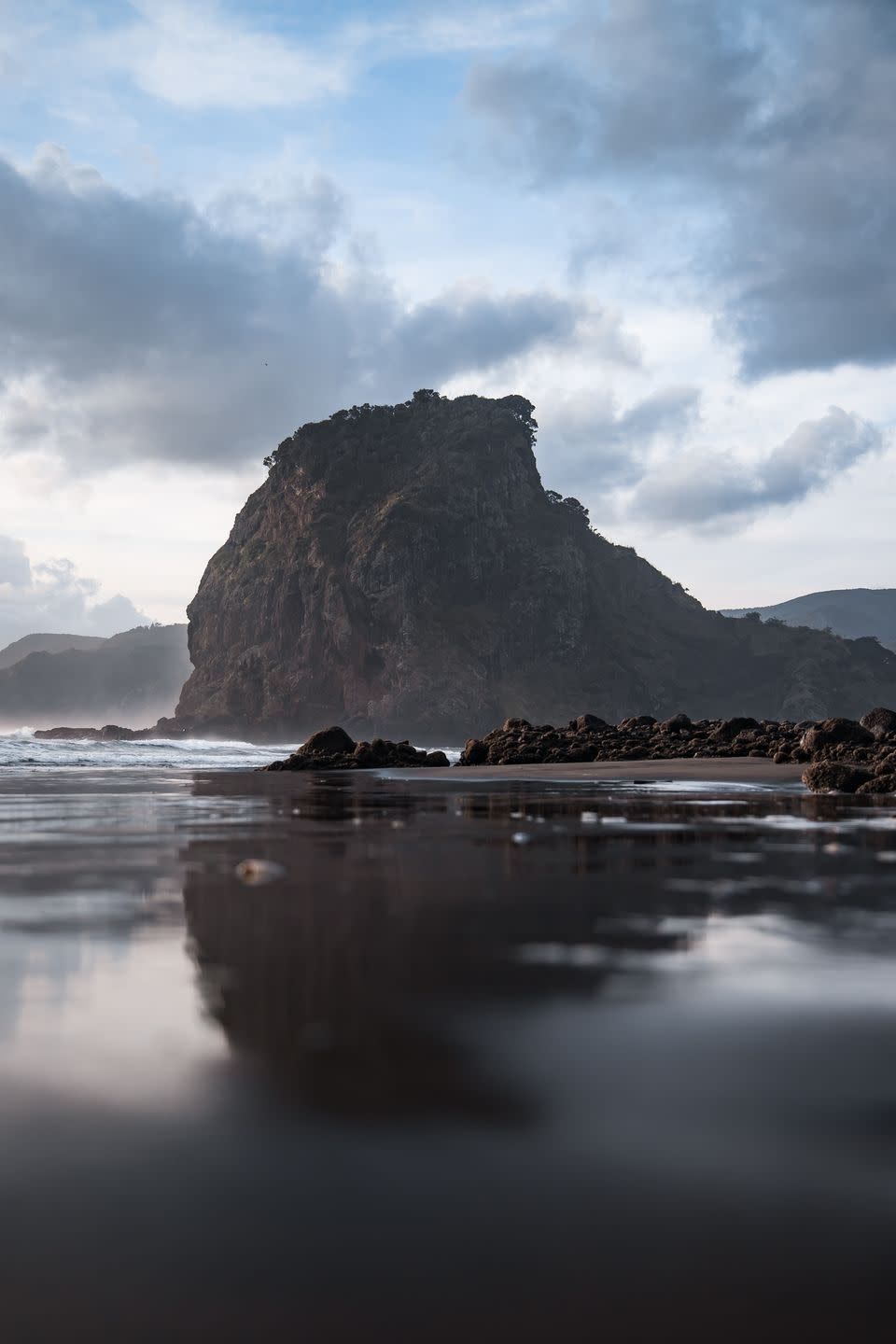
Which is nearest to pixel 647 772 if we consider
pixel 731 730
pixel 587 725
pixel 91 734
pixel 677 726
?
pixel 731 730

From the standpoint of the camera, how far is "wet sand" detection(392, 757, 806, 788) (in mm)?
15406

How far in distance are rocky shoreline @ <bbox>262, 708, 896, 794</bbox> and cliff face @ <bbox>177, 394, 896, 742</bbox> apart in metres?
53.5

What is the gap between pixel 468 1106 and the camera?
209 centimetres

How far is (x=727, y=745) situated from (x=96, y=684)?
161949 mm

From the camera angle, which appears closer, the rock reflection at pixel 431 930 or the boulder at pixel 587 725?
the rock reflection at pixel 431 930

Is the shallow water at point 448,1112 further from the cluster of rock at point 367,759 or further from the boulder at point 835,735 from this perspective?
the cluster of rock at point 367,759

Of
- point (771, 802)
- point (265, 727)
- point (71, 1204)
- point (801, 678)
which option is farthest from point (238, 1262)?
point (801, 678)

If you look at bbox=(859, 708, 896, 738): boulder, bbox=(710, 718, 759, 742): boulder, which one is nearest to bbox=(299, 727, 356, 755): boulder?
bbox=(710, 718, 759, 742): boulder

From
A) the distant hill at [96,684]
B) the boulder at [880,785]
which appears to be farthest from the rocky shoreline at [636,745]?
the distant hill at [96,684]

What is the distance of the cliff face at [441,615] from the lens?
85.0 metres

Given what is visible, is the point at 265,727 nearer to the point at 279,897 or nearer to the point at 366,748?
the point at 366,748

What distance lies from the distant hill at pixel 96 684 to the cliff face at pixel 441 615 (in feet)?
207

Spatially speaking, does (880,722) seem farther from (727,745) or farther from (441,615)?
(441,615)

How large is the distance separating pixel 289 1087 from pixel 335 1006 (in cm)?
70
